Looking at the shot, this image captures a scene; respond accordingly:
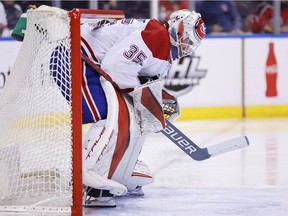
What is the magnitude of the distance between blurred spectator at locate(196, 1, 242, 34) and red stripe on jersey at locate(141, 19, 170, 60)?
389cm

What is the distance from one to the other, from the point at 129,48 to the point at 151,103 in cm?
24

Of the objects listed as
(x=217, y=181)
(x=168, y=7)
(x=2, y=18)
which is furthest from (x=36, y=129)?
(x=168, y=7)

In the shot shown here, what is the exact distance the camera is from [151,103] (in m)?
3.57

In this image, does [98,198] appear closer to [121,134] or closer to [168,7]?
[121,134]

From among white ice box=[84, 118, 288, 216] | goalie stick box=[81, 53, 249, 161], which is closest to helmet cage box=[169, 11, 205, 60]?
goalie stick box=[81, 53, 249, 161]

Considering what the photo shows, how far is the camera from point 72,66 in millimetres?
3205

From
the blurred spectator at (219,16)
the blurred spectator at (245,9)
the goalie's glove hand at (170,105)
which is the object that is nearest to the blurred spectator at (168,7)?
the blurred spectator at (219,16)

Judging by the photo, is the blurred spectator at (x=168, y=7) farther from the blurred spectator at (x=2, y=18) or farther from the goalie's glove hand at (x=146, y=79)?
the goalie's glove hand at (x=146, y=79)

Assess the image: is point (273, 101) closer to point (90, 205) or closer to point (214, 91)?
point (214, 91)

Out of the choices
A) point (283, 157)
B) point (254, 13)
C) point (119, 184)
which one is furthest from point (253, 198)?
point (254, 13)

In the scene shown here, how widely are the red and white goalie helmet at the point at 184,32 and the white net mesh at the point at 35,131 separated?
1.58 feet

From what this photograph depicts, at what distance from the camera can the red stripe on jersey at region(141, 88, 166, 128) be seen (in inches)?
139

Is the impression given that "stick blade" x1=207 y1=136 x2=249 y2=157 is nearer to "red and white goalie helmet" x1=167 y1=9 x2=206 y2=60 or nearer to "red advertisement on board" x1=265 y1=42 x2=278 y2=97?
"red and white goalie helmet" x1=167 y1=9 x2=206 y2=60

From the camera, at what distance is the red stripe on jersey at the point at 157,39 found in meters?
3.56
